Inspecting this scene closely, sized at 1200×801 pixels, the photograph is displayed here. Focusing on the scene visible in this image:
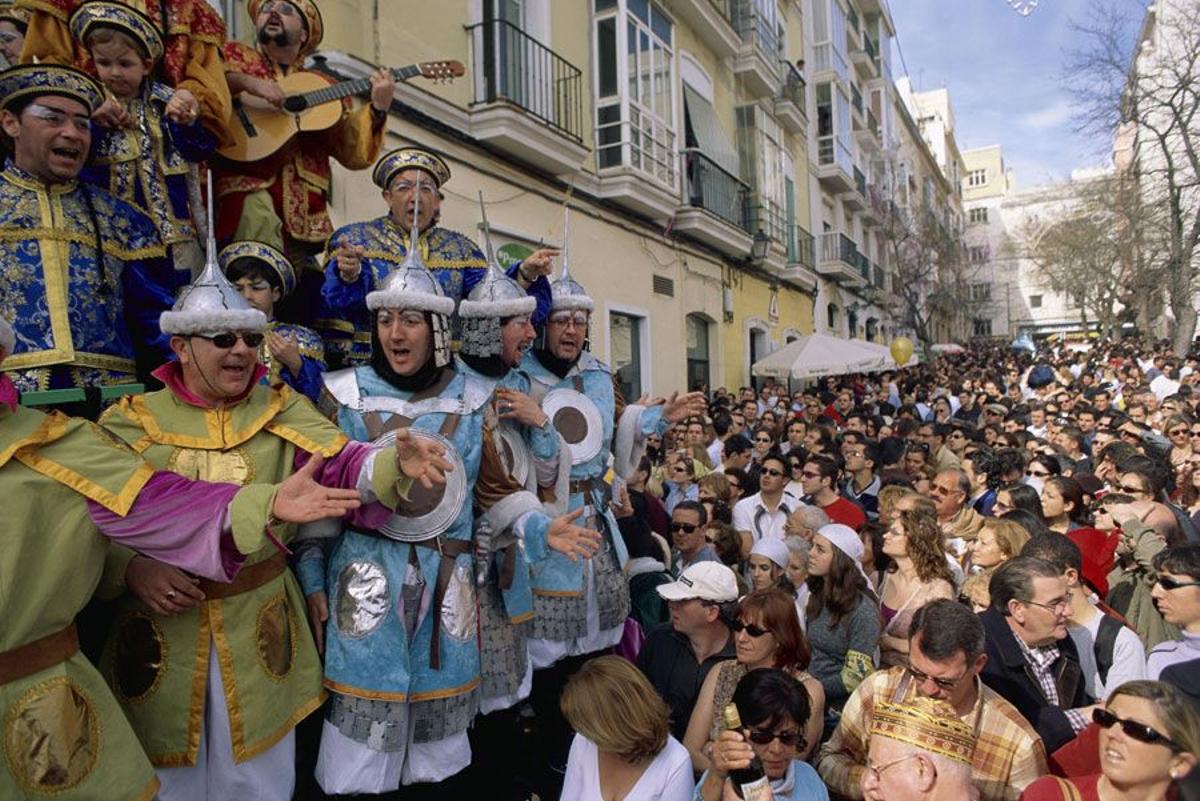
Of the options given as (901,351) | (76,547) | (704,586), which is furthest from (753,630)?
(901,351)

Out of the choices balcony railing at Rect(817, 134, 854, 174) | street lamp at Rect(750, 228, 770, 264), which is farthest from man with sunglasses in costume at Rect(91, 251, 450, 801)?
balcony railing at Rect(817, 134, 854, 174)

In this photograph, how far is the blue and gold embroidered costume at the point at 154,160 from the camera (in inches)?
115

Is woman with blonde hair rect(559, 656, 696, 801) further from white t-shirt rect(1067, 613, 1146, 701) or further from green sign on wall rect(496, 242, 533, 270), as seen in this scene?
Answer: green sign on wall rect(496, 242, 533, 270)

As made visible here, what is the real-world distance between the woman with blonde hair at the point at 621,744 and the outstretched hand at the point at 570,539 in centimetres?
38

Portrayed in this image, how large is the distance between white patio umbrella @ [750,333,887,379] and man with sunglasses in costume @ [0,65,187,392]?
41.6 ft

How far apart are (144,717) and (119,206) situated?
5.86 feet

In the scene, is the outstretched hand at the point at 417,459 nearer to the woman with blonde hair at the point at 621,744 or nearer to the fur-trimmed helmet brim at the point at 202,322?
the fur-trimmed helmet brim at the point at 202,322

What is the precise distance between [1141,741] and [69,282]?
11.2 ft

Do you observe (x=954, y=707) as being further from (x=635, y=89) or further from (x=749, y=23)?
(x=749, y=23)

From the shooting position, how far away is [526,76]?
9383 millimetres

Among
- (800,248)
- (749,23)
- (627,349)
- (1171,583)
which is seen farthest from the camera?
(800,248)

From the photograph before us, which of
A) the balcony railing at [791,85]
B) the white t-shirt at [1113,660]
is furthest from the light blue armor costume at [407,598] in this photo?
the balcony railing at [791,85]

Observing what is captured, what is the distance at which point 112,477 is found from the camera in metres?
1.95

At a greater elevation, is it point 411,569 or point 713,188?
point 713,188
